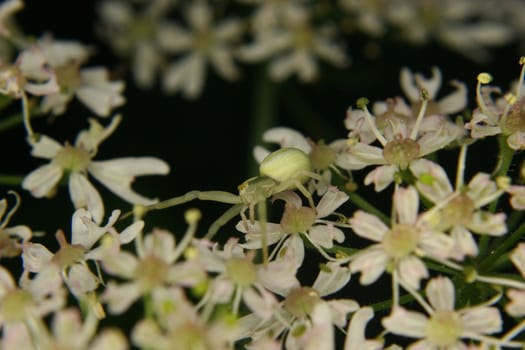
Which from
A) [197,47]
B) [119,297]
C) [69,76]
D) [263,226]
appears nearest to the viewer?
[119,297]

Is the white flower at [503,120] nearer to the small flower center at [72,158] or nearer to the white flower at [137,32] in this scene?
the small flower center at [72,158]

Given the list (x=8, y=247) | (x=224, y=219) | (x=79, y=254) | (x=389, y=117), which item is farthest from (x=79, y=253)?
(x=389, y=117)

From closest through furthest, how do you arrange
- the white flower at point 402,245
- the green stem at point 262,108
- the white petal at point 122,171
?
the white flower at point 402,245
the white petal at point 122,171
the green stem at point 262,108

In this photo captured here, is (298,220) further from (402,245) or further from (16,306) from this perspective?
(16,306)

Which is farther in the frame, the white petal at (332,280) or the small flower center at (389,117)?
the small flower center at (389,117)

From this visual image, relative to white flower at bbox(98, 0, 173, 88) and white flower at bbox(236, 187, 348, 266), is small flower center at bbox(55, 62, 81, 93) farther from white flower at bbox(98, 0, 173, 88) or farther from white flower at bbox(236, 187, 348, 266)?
white flower at bbox(98, 0, 173, 88)

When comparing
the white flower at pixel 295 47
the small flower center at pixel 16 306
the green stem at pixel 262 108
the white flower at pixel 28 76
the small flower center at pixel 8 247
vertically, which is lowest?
the small flower center at pixel 16 306

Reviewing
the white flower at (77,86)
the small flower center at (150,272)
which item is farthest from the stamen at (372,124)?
the white flower at (77,86)
